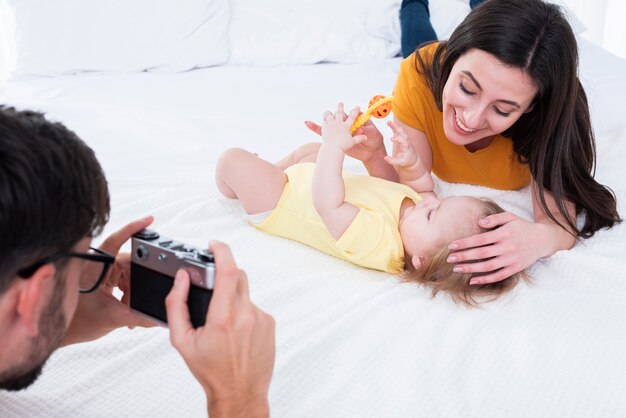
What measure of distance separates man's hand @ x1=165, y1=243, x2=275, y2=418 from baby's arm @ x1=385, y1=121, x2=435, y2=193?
747 millimetres

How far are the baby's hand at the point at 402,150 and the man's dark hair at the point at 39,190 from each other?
0.85 metres

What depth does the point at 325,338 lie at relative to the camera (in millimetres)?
1105

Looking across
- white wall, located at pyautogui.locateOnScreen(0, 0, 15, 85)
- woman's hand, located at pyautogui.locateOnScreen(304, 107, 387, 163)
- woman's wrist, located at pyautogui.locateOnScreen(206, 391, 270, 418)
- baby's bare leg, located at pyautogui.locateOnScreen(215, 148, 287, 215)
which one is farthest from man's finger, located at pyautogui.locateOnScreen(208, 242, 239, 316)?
white wall, located at pyautogui.locateOnScreen(0, 0, 15, 85)

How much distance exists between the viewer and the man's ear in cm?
66

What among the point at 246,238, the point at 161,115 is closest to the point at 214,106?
the point at 161,115

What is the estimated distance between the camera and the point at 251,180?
146 centimetres

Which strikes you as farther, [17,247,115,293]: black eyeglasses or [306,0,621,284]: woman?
[306,0,621,284]: woman

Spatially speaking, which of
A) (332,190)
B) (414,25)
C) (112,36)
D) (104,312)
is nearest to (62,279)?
(104,312)

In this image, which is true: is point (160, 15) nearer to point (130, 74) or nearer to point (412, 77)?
point (130, 74)

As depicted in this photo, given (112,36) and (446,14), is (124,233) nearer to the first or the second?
(112,36)

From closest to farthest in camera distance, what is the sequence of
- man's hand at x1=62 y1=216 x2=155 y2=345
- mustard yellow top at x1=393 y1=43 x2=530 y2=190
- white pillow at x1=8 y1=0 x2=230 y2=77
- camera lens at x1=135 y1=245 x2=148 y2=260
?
camera lens at x1=135 y1=245 x2=148 y2=260 → man's hand at x1=62 y1=216 x2=155 y2=345 → mustard yellow top at x1=393 y1=43 x2=530 y2=190 → white pillow at x1=8 y1=0 x2=230 y2=77

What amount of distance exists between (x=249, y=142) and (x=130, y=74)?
2.26 feet

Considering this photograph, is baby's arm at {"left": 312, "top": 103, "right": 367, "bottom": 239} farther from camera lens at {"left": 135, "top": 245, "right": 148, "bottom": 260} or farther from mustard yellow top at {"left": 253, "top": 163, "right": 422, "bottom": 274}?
camera lens at {"left": 135, "top": 245, "right": 148, "bottom": 260}

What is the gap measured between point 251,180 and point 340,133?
0.73 feet
